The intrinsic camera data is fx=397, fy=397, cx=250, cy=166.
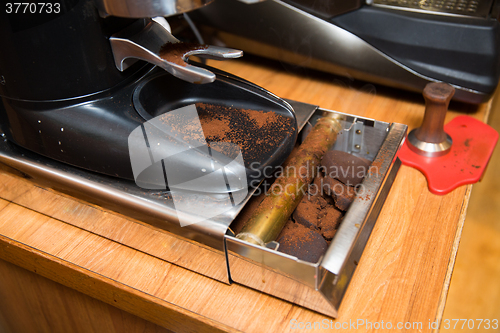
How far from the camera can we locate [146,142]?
0.46 m

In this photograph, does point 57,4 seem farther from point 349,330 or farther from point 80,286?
point 349,330

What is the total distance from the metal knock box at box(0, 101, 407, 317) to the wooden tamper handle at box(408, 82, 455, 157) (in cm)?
8

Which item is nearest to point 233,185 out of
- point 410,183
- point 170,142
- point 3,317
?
point 170,142

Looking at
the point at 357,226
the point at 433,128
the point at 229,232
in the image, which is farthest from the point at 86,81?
the point at 433,128

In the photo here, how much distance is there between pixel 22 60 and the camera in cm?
45

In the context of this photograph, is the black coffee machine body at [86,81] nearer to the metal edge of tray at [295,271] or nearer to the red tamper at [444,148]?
the metal edge of tray at [295,271]

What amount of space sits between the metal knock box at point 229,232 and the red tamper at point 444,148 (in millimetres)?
87

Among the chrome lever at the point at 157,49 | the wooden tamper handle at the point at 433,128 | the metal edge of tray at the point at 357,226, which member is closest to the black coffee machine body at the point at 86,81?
the chrome lever at the point at 157,49

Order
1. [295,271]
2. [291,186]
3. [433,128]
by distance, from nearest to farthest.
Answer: [295,271] → [291,186] → [433,128]

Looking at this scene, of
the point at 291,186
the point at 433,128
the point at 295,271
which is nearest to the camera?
the point at 295,271

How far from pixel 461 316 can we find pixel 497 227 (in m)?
0.29

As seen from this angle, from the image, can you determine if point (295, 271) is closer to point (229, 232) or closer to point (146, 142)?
point (229, 232)

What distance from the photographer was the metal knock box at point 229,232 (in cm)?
42

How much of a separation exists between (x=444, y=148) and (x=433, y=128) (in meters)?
0.04
